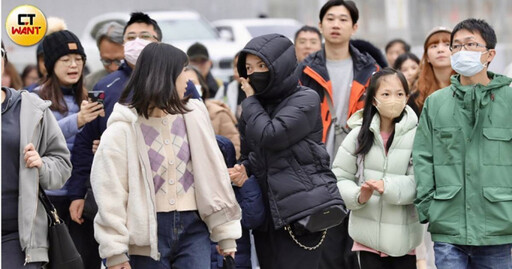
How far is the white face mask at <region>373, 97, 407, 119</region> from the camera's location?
27.1 feet

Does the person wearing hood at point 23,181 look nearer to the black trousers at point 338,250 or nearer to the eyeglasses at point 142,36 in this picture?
the eyeglasses at point 142,36

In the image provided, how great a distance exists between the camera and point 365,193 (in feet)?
26.2

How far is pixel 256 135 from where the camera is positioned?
7391mm

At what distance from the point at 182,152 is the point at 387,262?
2066mm

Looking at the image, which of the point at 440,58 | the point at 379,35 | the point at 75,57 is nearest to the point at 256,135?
the point at 75,57

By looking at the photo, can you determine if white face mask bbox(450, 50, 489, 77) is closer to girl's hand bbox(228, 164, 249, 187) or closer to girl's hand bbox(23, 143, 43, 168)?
girl's hand bbox(228, 164, 249, 187)

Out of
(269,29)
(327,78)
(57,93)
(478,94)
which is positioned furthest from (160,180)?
(269,29)

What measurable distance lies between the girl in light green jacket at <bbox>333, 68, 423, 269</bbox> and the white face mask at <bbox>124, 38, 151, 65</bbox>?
1.65m

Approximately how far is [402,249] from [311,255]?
0.79 m

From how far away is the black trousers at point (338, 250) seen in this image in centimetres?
871

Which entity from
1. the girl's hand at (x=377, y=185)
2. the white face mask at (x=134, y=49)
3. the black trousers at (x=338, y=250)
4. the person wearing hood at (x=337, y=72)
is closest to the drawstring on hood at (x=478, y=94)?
the girl's hand at (x=377, y=185)

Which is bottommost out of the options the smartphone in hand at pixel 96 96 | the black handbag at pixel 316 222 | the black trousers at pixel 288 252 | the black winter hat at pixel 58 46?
the black trousers at pixel 288 252

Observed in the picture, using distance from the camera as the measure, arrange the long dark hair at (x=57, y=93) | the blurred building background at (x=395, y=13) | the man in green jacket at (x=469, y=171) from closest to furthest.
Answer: the man in green jacket at (x=469, y=171) < the long dark hair at (x=57, y=93) < the blurred building background at (x=395, y=13)

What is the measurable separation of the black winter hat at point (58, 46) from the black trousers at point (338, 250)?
2.47 m
